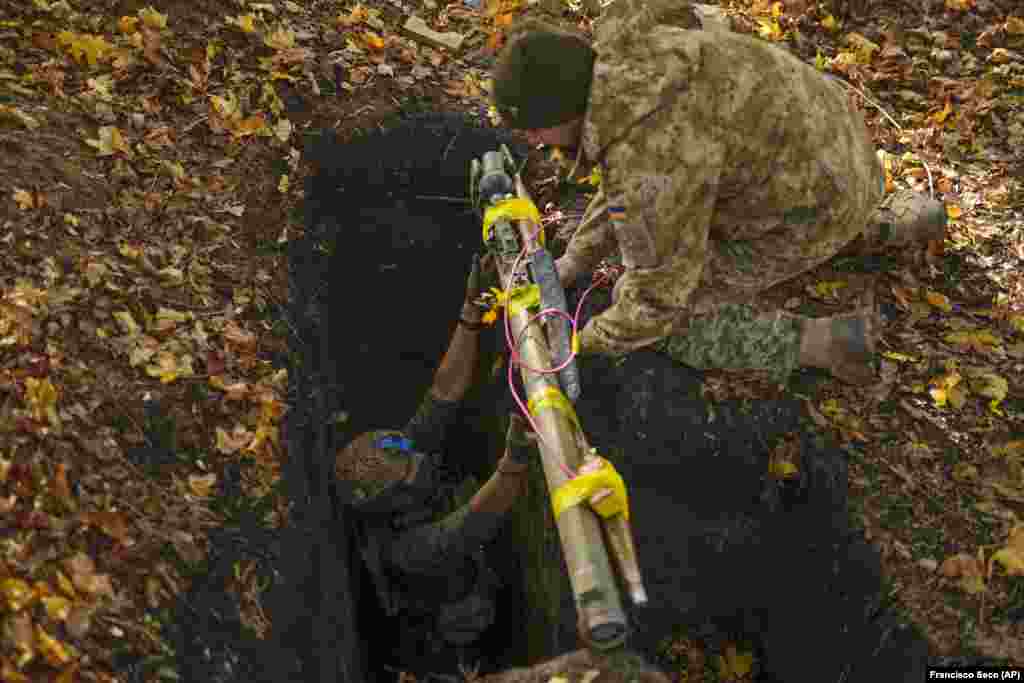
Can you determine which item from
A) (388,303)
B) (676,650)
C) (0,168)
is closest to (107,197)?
(0,168)

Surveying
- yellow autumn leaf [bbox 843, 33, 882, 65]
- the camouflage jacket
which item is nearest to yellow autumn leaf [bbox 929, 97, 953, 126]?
yellow autumn leaf [bbox 843, 33, 882, 65]

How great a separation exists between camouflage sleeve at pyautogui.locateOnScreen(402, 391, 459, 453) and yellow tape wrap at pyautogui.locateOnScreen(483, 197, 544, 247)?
4.07 feet

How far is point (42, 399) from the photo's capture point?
11.7 feet

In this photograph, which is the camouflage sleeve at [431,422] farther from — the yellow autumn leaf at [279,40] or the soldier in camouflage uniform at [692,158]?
the yellow autumn leaf at [279,40]

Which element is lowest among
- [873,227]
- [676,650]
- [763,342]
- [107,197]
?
[676,650]

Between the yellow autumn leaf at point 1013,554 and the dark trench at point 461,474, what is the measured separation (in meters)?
0.60

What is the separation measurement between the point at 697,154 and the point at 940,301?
2.60m

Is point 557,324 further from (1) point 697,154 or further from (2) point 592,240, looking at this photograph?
(1) point 697,154

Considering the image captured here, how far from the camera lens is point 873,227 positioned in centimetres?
488

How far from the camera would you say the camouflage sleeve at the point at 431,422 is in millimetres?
5281

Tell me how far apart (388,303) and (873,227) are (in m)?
3.63

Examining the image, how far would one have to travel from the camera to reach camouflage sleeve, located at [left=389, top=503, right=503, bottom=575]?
175 inches

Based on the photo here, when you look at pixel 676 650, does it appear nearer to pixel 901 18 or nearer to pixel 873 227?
pixel 873 227

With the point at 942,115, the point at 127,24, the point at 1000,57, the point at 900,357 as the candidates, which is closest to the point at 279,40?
the point at 127,24
